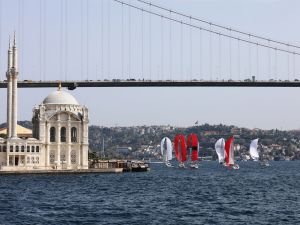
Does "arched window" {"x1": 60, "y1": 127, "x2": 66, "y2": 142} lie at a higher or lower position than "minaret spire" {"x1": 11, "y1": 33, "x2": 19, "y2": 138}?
lower

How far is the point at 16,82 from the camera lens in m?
82.8

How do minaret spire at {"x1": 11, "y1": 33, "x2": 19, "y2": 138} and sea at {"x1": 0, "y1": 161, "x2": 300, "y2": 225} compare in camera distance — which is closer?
sea at {"x1": 0, "y1": 161, "x2": 300, "y2": 225}

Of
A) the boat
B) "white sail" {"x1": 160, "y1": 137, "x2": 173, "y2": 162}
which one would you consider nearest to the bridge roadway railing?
the boat

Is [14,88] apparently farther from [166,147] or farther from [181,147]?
[166,147]

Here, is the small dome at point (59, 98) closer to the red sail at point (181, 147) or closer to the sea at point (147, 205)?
the red sail at point (181, 147)

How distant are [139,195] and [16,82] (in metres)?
38.3

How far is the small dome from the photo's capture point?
86.4 meters

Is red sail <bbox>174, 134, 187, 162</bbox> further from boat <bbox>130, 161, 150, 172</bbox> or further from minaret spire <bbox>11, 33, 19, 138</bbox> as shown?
minaret spire <bbox>11, 33, 19, 138</bbox>

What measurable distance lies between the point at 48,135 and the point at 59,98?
13.8 ft

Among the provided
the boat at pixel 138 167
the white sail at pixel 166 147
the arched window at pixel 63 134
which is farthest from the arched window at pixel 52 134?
the white sail at pixel 166 147

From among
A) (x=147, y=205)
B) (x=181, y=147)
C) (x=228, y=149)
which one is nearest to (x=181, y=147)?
(x=181, y=147)

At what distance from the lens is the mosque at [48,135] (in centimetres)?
8194

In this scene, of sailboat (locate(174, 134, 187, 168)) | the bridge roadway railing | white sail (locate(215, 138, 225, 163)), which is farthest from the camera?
white sail (locate(215, 138, 225, 163))

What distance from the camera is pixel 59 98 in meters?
86.5
